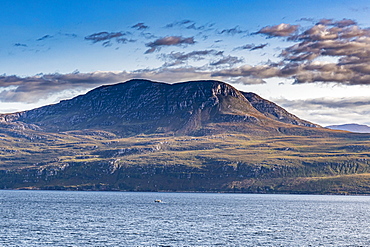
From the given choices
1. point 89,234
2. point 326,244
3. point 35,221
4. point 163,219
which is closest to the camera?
point 326,244

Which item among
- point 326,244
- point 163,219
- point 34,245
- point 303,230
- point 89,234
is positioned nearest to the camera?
point 34,245

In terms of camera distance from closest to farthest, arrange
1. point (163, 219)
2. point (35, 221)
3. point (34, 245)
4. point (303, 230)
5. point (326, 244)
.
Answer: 1. point (34, 245)
2. point (326, 244)
3. point (303, 230)
4. point (35, 221)
5. point (163, 219)

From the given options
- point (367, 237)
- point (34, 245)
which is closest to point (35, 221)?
point (34, 245)

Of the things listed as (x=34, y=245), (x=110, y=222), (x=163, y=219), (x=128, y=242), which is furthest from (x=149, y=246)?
(x=163, y=219)

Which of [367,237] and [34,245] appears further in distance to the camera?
[367,237]

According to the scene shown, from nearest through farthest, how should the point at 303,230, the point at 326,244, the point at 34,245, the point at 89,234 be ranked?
the point at 34,245, the point at 326,244, the point at 89,234, the point at 303,230

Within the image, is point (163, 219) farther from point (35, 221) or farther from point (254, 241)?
point (254, 241)

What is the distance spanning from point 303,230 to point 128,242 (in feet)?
198

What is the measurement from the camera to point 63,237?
133875 millimetres

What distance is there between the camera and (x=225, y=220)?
19212cm

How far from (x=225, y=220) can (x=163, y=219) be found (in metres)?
22.2

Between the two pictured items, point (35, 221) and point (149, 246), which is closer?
point (149, 246)

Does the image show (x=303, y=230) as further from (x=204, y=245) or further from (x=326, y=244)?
(x=204, y=245)

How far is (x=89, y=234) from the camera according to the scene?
14138 cm
